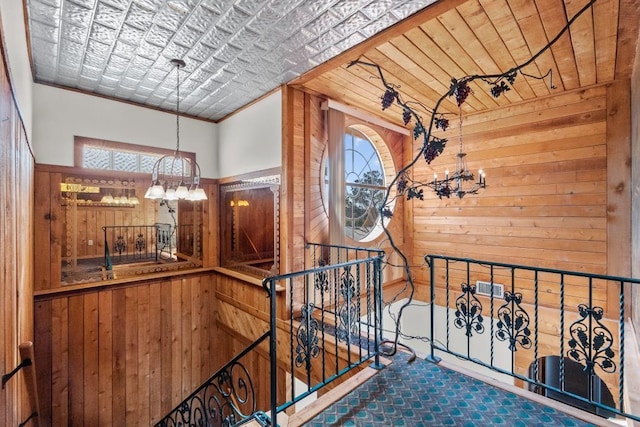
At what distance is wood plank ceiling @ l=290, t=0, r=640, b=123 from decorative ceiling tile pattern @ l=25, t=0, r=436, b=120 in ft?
0.80

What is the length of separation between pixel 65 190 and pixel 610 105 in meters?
6.36

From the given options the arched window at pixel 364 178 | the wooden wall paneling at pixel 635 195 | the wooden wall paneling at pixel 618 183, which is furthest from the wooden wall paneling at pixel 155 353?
the wooden wall paneling at pixel 618 183

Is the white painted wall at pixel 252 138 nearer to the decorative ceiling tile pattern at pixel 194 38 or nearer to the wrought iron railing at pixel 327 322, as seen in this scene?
the decorative ceiling tile pattern at pixel 194 38

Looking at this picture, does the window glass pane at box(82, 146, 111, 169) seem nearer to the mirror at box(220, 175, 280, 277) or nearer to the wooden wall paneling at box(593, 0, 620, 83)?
the mirror at box(220, 175, 280, 277)

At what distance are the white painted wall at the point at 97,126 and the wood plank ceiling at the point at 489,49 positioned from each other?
196 centimetres

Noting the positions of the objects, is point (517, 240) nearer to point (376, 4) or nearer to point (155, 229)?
point (376, 4)

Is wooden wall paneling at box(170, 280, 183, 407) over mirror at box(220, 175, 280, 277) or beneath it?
beneath

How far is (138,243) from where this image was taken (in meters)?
5.14

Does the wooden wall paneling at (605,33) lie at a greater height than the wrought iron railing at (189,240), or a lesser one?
greater

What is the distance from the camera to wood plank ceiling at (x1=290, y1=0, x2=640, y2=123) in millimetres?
2195

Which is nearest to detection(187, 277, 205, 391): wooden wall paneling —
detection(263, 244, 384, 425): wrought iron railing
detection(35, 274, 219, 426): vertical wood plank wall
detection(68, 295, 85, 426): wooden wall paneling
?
detection(35, 274, 219, 426): vertical wood plank wall

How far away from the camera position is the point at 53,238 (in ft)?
10.6

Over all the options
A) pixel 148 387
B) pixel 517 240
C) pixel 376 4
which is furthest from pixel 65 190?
pixel 517 240

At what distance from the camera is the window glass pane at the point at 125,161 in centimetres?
372
